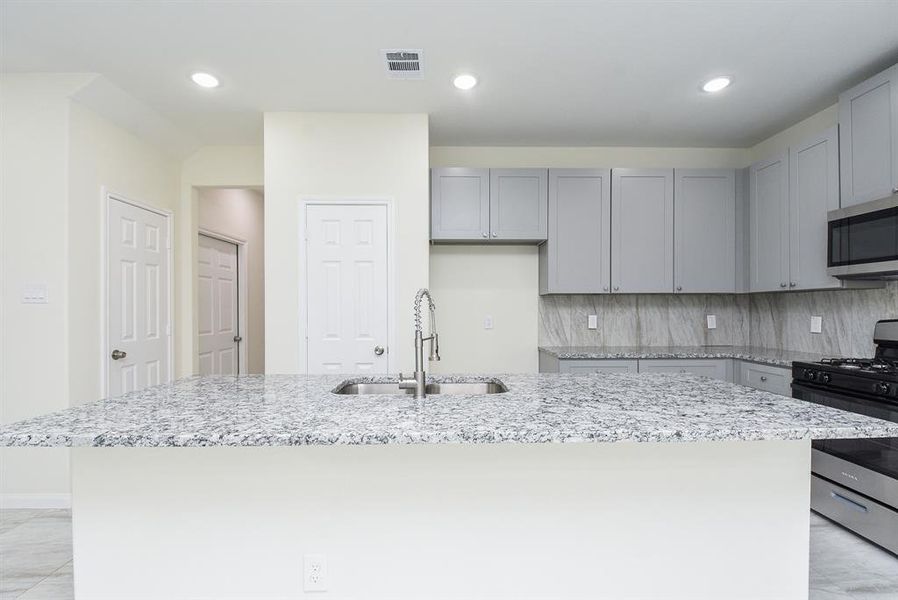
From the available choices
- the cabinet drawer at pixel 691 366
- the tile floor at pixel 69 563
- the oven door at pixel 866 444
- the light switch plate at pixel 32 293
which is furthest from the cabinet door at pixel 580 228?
the light switch plate at pixel 32 293

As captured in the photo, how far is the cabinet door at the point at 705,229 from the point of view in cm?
377

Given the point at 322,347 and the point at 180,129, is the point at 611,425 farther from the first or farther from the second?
the point at 180,129

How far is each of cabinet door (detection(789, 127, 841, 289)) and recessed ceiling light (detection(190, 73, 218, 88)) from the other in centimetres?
375

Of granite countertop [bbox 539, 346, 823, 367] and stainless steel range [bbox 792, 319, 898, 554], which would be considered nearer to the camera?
stainless steel range [bbox 792, 319, 898, 554]

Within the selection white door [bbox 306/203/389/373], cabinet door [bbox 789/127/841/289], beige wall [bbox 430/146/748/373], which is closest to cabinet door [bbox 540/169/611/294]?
Result: beige wall [bbox 430/146/748/373]

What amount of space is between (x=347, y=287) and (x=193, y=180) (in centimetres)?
188

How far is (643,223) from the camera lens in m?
3.79

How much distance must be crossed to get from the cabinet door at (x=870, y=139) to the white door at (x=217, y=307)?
487 cm

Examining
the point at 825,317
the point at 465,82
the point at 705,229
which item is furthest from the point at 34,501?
the point at 825,317

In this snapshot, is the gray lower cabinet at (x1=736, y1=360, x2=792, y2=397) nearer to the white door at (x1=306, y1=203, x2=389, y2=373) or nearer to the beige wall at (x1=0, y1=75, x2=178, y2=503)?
the white door at (x1=306, y1=203, x2=389, y2=373)

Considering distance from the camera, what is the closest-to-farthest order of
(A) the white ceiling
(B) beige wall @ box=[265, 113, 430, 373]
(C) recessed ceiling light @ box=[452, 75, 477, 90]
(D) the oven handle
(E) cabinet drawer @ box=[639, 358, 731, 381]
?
(A) the white ceiling, (D) the oven handle, (C) recessed ceiling light @ box=[452, 75, 477, 90], (B) beige wall @ box=[265, 113, 430, 373], (E) cabinet drawer @ box=[639, 358, 731, 381]

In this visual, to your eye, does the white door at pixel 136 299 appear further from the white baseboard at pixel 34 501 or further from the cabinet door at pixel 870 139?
the cabinet door at pixel 870 139

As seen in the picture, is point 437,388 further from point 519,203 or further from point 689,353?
point 689,353

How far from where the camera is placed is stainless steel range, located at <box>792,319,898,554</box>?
2.25 meters
